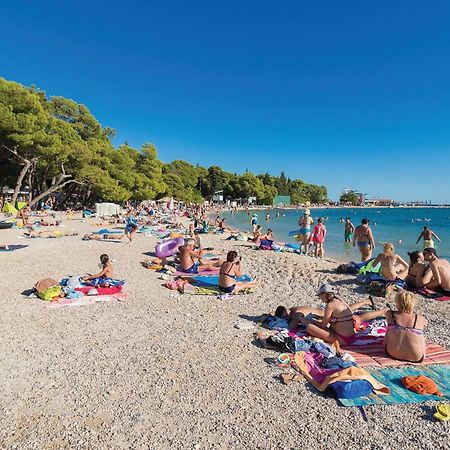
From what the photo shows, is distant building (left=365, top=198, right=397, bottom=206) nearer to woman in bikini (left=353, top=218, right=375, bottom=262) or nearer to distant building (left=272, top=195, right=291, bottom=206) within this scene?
distant building (left=272, top=195, right=291, bottom=206)

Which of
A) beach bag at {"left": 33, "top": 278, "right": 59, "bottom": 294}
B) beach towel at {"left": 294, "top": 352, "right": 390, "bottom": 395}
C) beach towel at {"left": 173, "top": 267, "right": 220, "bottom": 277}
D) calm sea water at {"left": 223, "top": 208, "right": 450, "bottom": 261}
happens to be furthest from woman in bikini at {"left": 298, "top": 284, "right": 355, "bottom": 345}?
calm sea water at {"left": 223, "top": 208, "right": 450, "bottom": 261}

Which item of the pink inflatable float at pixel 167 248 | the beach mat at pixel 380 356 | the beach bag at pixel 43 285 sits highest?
the pink inflatable float at pixel 167 248

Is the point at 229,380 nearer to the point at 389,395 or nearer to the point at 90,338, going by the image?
the point at 389,395

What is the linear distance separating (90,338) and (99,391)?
1478 mm

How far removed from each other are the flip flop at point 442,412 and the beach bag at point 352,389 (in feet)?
1.90

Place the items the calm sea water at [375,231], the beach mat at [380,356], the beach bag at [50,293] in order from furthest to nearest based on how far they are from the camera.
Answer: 1. the calm sea water at [375,231]
2. the beach bag at [50,293]
3. the beach mat at [380,356]

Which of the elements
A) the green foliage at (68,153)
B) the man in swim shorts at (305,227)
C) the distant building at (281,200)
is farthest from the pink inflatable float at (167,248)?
the distant building at (281,200)

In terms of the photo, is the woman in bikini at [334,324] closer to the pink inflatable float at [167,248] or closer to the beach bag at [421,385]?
the beach bag at [421,385]

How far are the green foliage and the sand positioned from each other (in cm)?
2082

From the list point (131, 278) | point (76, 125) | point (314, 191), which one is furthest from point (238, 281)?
point (314, 191)

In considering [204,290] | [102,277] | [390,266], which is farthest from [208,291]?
[390,266]

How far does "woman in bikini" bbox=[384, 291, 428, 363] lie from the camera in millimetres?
4043

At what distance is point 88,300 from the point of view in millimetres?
6477

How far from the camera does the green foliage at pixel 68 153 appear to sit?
75.5 feet
